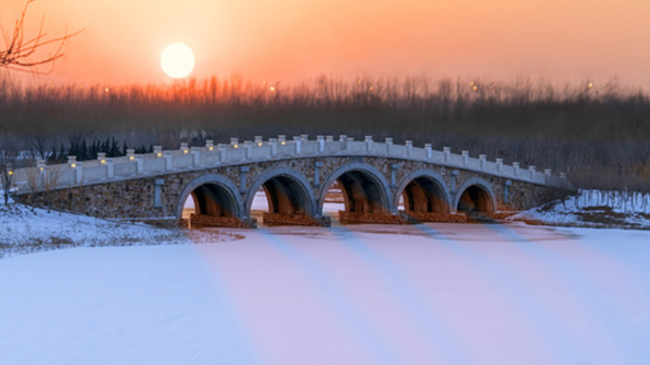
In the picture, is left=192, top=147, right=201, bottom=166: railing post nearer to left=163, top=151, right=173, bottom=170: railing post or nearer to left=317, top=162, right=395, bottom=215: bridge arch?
left=163, top=151, right=173, bottom=170: railing post

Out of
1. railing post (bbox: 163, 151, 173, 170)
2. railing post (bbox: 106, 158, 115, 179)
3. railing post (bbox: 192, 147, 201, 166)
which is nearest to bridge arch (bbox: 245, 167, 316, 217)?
railing post (bbox: 192, 147, 201, 166)

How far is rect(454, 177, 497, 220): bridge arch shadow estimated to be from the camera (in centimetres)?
4181

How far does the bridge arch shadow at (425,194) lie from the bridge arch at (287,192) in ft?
17.5

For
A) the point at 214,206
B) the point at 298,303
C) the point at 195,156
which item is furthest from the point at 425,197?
the point at 298,303

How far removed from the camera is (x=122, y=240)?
22.1 meters

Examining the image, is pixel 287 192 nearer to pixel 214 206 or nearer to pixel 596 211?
pixel 214 206

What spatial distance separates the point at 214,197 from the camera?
34062 mm

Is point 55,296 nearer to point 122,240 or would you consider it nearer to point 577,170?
point 122,240

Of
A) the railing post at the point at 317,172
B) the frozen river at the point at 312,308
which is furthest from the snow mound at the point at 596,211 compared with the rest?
the frozen river at the point at 312,308

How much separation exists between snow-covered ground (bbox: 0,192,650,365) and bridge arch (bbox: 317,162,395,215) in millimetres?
13466

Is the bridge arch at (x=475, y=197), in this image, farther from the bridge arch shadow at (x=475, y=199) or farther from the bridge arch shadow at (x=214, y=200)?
the bridge arch shadow at (x=214, y=200)

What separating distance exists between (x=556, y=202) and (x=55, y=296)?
35487 millimetres

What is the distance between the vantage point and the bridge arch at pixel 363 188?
121 feet

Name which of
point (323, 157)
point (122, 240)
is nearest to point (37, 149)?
point (323, 157)
